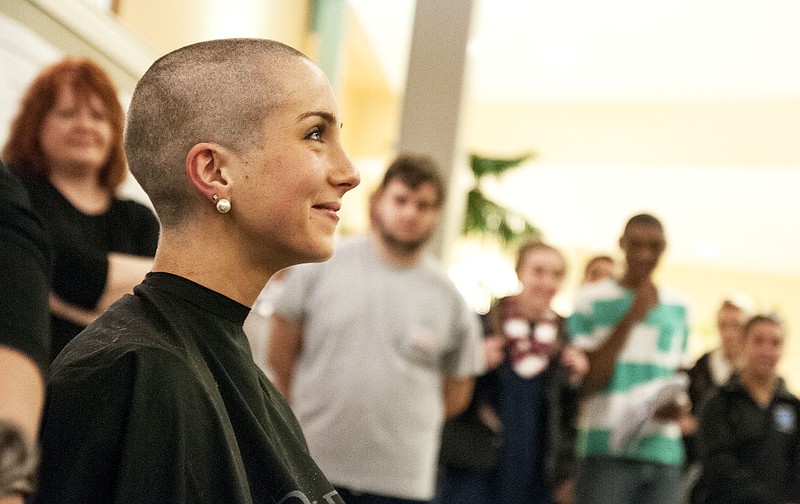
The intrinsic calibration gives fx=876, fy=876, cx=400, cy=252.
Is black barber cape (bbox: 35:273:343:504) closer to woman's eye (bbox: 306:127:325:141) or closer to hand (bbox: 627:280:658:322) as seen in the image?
woman's eye (bbox: 306:127:325:141)

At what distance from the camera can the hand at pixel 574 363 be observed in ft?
9.18

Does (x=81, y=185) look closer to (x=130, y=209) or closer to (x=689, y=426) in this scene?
(x=130, y=209)

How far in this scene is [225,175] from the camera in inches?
35.9

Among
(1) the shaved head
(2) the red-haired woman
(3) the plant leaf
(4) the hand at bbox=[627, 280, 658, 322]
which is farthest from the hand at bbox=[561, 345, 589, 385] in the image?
(3) the plant leaf

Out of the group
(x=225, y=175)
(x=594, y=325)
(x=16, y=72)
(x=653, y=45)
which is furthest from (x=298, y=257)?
(x=653, y=45)

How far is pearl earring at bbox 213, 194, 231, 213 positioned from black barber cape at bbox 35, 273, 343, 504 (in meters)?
0.08

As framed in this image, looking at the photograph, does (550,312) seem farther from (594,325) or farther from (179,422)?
(179,422)

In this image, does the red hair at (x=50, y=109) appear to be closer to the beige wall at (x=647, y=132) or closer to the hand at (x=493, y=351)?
the hand at (x=493, y=351)

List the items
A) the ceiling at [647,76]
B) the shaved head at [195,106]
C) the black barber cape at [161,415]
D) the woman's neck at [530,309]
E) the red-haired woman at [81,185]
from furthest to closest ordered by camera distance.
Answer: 1. the ceiling at [647,76]
2. the woman's neck at [530,309]
3. the red-haired woman at [81,185]
4. the shaved head at [195,106]
5. the black barber cape at [161,415]

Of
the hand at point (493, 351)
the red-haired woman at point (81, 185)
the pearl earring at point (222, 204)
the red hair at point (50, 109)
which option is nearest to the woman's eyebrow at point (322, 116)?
the pearl earring at point (222, 204)

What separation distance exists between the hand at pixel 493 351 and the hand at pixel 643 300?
444 millimetres

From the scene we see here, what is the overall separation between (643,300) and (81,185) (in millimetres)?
1834

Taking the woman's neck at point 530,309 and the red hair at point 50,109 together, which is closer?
the red hair at point 50,109

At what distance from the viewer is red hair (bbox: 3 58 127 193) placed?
171cm
